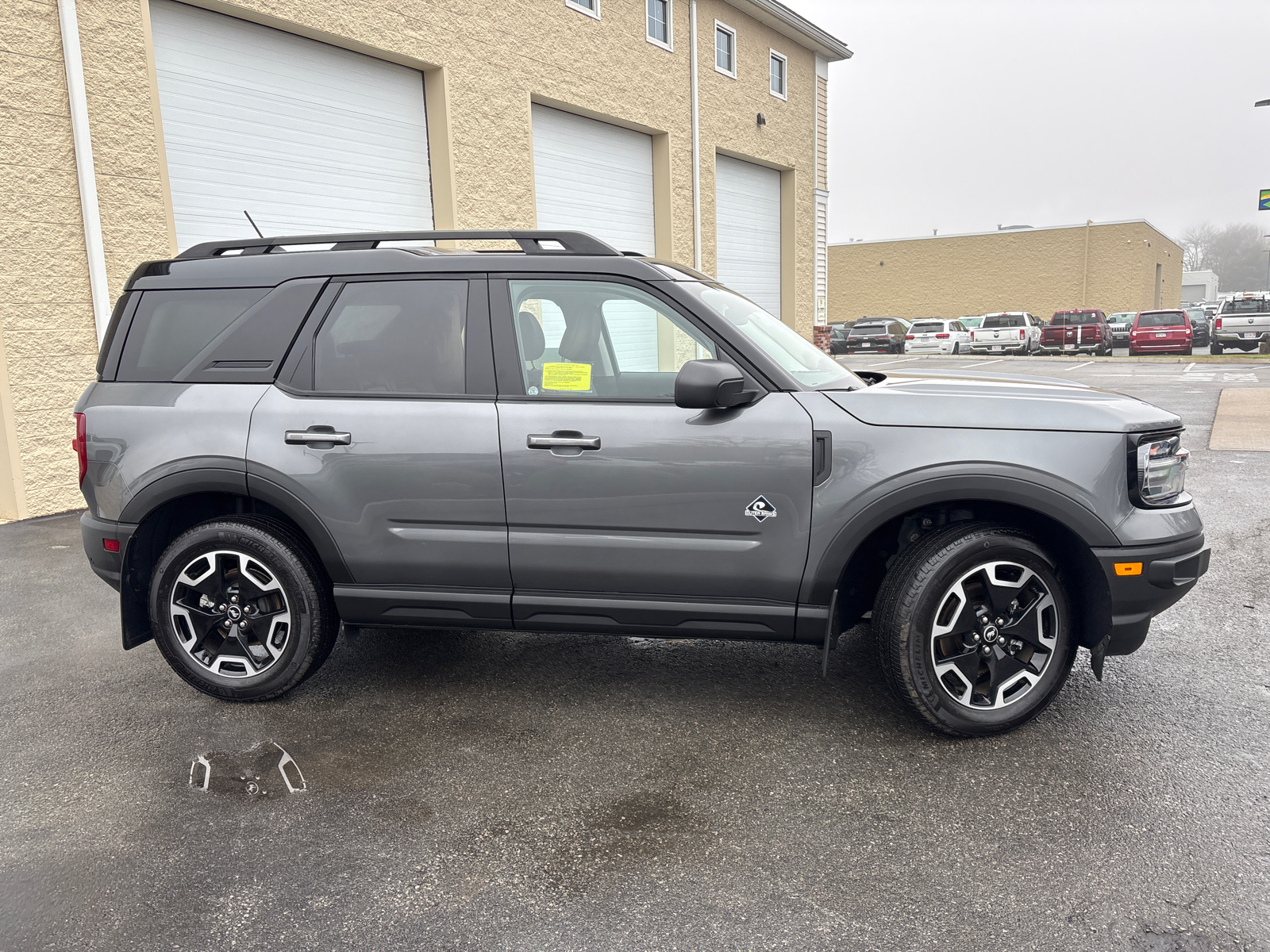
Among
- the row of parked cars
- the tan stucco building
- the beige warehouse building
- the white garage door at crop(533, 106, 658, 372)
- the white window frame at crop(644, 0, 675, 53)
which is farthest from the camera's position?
the tan stucco building

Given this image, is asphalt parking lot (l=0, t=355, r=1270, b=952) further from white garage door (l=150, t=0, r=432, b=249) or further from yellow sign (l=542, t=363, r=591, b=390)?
white garage door (l=150, t=0, r=432, b=249)

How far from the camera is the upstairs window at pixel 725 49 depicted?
665 inches

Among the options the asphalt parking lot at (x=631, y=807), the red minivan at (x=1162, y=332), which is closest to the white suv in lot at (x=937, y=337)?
the red minivan at (x=1162, y=332)

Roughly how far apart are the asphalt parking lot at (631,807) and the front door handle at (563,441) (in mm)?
1154

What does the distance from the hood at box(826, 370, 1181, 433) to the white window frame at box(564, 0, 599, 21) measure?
37.6 feet

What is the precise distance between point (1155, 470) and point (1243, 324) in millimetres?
32627

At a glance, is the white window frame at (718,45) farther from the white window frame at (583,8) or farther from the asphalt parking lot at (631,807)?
the asphalt parking lot at (631,807)

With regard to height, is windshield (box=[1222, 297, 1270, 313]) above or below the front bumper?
above

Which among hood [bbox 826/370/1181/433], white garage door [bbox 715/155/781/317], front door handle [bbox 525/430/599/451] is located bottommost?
front door handle [bbox 525/430/599/451]

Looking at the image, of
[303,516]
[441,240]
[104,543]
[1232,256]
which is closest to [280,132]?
[441,240]

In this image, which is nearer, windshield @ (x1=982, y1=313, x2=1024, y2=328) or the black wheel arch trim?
the black wheel arch trim

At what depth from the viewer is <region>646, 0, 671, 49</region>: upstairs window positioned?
48.8 feet

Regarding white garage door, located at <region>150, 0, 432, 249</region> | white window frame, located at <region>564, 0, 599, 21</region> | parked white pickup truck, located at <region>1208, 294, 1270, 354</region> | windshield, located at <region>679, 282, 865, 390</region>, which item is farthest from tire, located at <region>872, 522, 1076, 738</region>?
parked white pickup truck, located at <region>1208, 294, 1270, 354</region>

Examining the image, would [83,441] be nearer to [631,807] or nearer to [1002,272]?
[631,807]
